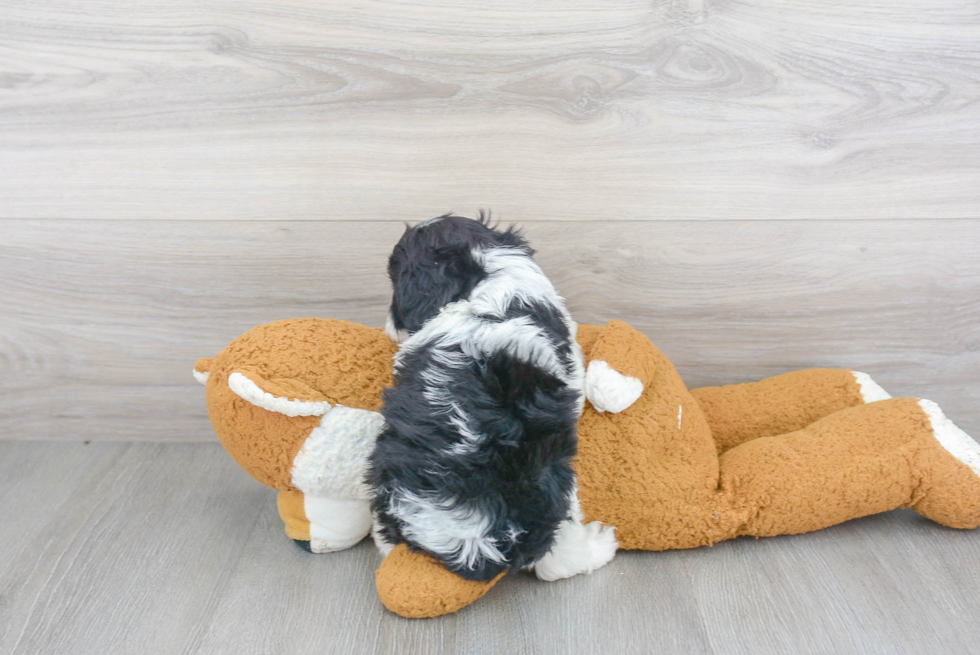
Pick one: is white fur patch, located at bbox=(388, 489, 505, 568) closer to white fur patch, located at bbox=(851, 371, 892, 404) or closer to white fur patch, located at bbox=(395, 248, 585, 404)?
white fur patch, located at bbox=(395, 248, 585, 404)

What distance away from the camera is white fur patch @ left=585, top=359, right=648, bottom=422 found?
2.50ft

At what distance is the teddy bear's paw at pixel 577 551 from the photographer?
77 cm

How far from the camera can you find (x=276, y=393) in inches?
28.6

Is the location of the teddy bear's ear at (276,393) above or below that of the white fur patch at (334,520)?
above

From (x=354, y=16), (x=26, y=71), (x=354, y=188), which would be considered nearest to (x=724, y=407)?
(x=354, y=188)

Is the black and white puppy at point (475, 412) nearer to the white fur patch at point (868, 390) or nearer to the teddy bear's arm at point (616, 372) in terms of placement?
the teddy bear's arm at point (616, 372)

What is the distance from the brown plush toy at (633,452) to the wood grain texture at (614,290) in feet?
0.64

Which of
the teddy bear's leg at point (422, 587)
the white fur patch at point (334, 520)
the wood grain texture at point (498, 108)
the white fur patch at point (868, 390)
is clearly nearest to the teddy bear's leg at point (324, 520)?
the white fur patch at point (334, 520)

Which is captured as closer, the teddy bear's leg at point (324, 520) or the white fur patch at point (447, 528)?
the white fur patch at point (447, 528)

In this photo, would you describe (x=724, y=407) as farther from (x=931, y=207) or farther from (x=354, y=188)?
(x=354, y=188)

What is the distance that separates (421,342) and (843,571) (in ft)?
1.72

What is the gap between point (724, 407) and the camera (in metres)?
0.94

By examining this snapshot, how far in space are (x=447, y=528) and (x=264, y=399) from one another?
228mm

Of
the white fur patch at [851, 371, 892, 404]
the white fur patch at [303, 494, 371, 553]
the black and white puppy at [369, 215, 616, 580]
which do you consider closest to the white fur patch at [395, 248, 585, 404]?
the black and white puppy at [369, 215, 616, 580]
